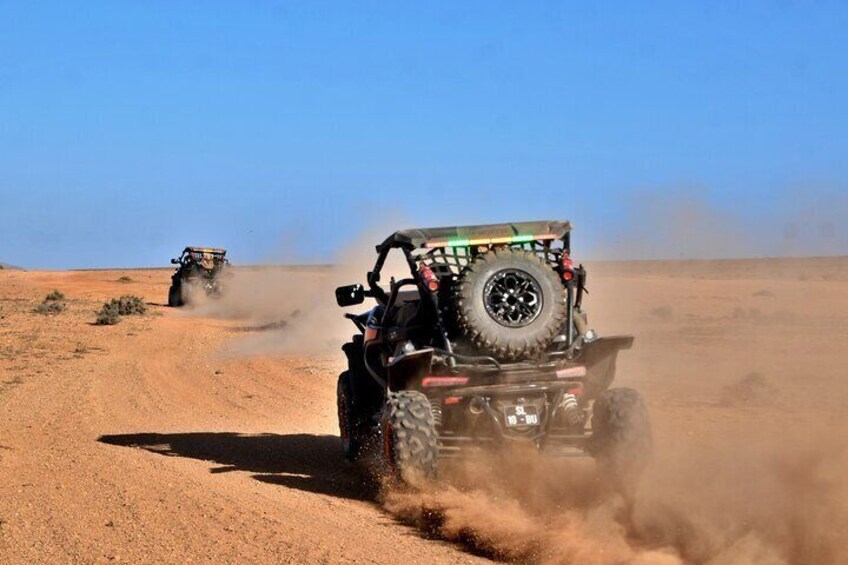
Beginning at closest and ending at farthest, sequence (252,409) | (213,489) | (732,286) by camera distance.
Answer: (213,489) < (252,409) < (732,286)

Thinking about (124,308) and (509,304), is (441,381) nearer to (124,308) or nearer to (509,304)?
(509,304)

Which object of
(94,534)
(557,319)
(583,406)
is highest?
A: (557,319)

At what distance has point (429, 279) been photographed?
846cm

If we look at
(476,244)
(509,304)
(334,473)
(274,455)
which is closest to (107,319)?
(274,455)

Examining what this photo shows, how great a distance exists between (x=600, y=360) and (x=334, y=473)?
294cm

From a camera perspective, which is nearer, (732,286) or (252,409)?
(252,409)

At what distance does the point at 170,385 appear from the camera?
17359 mm

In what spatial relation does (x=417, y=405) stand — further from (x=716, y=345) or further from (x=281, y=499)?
(x=716, y=345)

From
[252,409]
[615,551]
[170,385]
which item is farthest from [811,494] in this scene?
[170,385]

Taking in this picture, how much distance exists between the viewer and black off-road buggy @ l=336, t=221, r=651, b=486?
26.5 ft

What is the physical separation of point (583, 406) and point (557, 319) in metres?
0.93

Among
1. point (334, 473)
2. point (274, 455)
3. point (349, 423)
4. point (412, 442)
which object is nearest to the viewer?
point (412, 442)

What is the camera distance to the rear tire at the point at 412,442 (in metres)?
7.84

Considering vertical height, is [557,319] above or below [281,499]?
above
